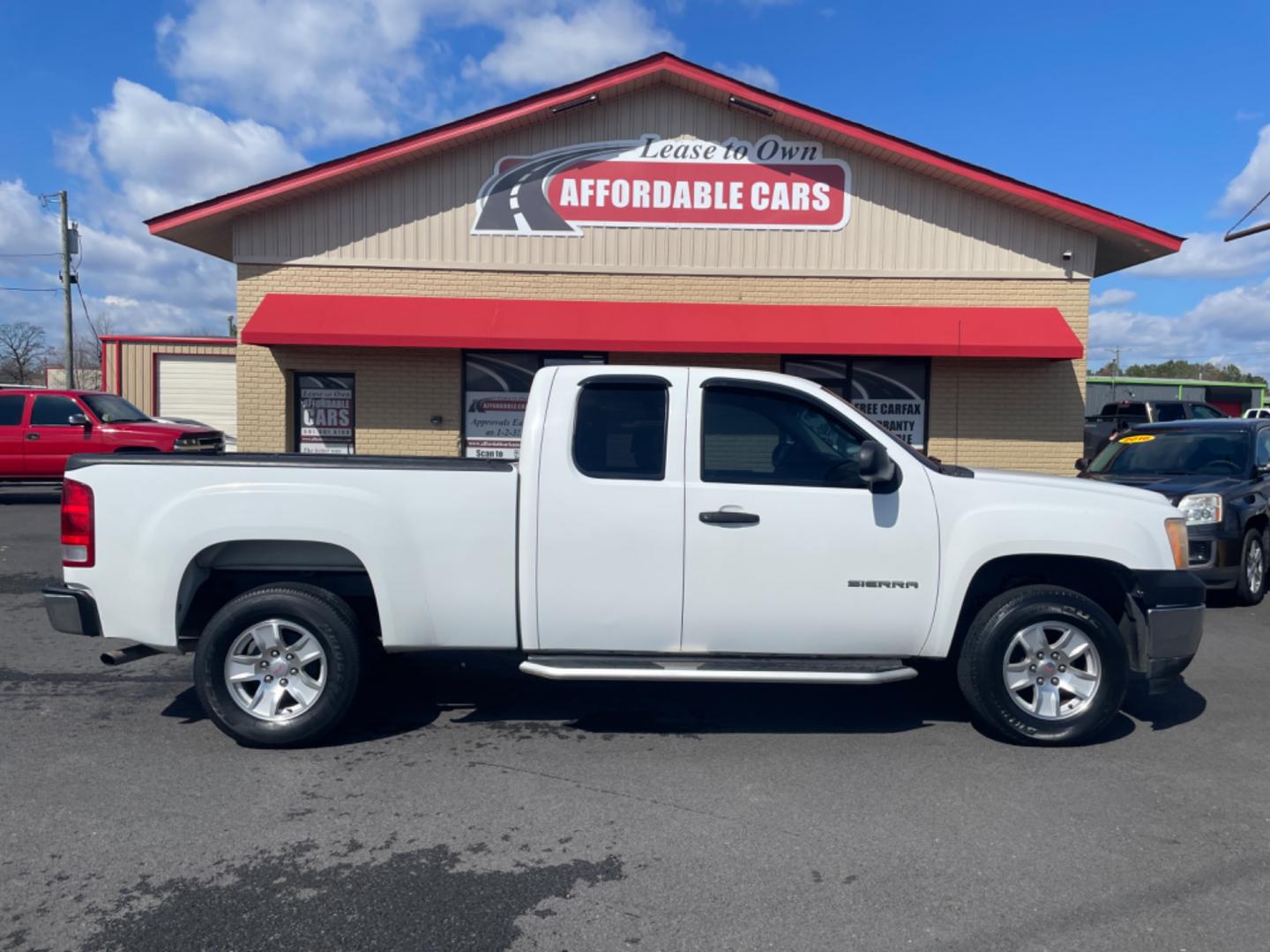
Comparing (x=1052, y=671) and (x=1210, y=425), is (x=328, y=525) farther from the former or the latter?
(x=1210, y=425)

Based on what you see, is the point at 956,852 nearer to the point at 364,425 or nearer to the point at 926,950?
the point at 926,950

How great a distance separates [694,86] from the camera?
14258mm

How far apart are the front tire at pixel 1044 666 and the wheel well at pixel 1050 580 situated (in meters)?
0.15

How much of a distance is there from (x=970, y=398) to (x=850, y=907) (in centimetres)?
1221

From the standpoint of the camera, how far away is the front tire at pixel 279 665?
486 cm

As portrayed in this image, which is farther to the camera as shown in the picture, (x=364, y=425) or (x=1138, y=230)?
(x=364, y=425)

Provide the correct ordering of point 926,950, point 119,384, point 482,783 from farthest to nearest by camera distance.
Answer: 1. point 119,384
2. point 482,783
3. point 926,950

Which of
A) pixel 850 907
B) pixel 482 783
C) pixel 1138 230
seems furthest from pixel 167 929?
pixel 1138 230

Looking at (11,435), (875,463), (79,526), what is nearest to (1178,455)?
(875,463)

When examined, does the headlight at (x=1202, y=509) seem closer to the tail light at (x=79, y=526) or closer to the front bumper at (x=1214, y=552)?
the front bumper at (x=1214, y=552)

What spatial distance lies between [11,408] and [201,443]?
115 inches

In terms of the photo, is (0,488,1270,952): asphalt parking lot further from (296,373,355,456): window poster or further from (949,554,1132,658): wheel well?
(296,373,355,456): window poster

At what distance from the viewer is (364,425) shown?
48.1ft

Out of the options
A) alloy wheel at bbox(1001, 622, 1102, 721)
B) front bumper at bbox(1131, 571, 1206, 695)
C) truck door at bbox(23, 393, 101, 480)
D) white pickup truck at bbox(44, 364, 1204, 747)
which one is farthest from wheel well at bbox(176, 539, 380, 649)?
truck door at bbox(23, 393, 101, 480)
